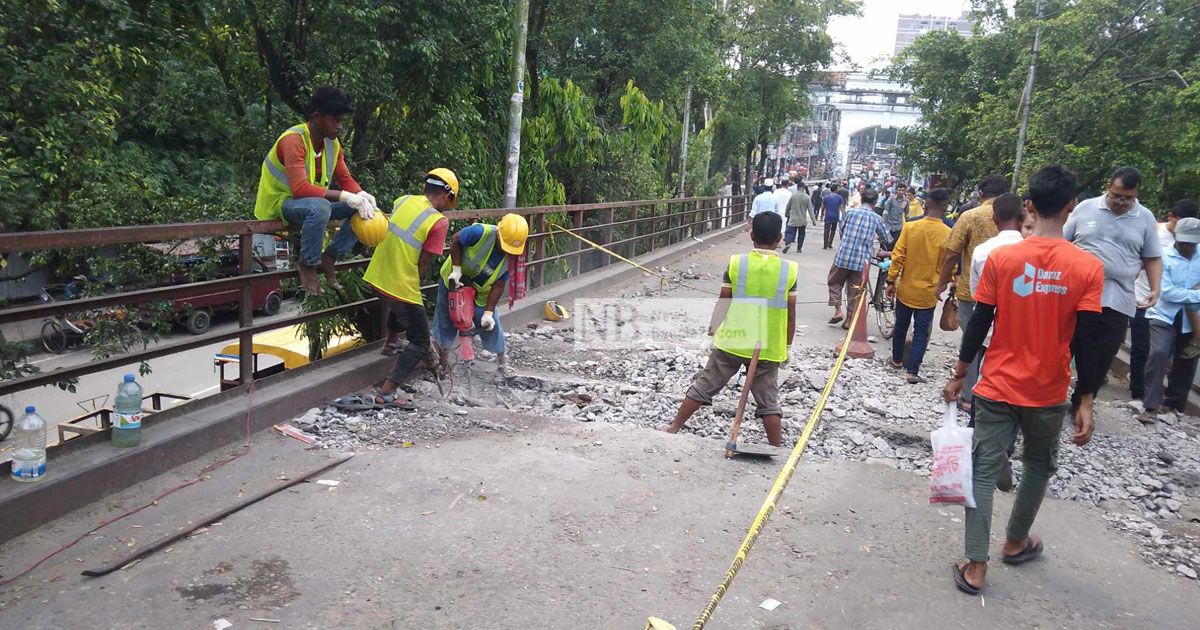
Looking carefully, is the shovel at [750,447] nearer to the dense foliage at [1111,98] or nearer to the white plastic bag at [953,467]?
the white plastic bag at [953,467]

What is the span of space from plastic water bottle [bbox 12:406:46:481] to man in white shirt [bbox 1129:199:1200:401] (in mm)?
7061

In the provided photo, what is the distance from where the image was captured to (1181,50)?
1579 cm

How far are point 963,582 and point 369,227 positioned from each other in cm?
366

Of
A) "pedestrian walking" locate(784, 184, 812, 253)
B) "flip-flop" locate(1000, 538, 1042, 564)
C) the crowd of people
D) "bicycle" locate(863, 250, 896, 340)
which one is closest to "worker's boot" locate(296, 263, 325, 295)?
the crowd of people

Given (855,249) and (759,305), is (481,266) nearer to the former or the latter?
(759,305)

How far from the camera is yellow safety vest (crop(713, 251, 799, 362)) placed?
4.99m

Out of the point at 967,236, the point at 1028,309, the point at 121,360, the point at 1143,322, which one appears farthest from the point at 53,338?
the point at 1143,322

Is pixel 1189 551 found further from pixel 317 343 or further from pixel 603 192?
pixel 603 192

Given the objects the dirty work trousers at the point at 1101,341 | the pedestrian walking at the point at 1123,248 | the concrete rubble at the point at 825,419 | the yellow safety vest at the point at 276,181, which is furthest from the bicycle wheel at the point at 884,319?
the yellow safety vest at the point at 276,181

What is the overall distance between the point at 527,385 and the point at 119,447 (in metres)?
3.13

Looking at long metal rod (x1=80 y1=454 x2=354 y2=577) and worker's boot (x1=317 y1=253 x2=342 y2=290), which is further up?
worker's boot (x1=317 y1=253 x2=342 y2=290)

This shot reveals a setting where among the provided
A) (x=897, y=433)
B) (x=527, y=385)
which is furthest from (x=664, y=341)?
(x=897, y=433)

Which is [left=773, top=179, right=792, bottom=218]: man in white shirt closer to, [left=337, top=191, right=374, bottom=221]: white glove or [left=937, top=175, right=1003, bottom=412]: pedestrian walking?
[left=937, top=175, right=1003, bottom=412]: pedestrian walking

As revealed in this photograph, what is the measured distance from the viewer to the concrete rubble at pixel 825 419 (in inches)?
190
